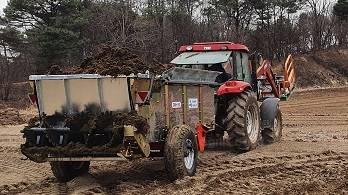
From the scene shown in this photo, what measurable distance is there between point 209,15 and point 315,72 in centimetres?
1007

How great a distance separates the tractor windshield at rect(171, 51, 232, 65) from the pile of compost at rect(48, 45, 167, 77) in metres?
3.18

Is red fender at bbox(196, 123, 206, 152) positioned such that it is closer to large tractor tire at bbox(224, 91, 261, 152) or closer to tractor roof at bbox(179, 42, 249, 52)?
large tractor tire at bbox(224, 91, 261, 152)

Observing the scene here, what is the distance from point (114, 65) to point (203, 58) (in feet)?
13.5

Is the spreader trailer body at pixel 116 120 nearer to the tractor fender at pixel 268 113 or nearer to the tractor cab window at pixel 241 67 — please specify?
the tractor cab window at pixel 241 67

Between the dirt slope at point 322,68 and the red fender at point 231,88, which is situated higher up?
the red fender at point 231,88

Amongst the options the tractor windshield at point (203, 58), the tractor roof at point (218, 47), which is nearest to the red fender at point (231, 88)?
the tractor windshield at point (203, 58)

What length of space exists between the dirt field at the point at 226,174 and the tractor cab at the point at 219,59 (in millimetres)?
1630

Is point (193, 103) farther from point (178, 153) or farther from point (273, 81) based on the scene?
point (273, 81)

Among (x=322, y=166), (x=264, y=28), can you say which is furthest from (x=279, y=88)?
(x=264, y=28)

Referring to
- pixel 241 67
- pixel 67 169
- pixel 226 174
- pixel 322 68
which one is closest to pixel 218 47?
pixel 241 67

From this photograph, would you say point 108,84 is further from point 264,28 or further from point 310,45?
point 310,45

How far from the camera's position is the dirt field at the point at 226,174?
745cm

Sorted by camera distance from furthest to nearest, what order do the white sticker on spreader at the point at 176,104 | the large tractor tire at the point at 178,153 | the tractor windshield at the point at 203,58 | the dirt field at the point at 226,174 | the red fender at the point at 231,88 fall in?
the tractor windshield at the point at 203,58
the red fender at the point at 231,88
the white sticker on spreader at the point at 176,104
the large tractor tire at the point at 178,153
the dirt field at the point at 226,174

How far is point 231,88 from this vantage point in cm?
1052
